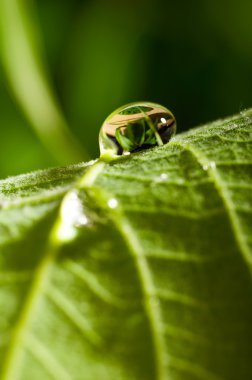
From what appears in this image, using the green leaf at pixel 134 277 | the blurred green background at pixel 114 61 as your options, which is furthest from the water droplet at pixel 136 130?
the blurred green background at pixel 114 61

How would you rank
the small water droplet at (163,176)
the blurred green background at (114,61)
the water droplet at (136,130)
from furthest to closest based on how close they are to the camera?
the blurred green background at (114,61)
the water droplet at (136,130)
the small water droplet at (163,176)

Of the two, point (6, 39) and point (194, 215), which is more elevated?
point (6, 39)

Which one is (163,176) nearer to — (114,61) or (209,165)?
(209,165)

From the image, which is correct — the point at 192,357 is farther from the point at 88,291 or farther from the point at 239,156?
the point at 239,156

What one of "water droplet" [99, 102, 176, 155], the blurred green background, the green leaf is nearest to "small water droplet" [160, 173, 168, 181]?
the green leaf

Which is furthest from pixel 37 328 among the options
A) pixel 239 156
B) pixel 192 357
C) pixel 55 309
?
pixel 239 156

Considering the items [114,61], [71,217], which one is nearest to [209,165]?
[71,217]

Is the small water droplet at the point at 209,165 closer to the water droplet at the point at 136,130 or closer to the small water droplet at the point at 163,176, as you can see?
the small water droplet at the point at 163,176
